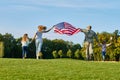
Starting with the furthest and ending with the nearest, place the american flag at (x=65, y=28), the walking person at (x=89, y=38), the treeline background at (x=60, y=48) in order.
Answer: the treeline background at (x=60, y=48), the american flag at (x=65, y=28), the walking person at (x=89, y=38)

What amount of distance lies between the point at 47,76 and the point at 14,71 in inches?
68.0

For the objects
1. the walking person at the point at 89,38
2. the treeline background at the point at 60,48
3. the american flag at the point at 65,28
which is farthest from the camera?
the treeline background at the point at 60,48

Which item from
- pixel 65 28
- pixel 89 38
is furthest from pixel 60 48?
pixel 89 38

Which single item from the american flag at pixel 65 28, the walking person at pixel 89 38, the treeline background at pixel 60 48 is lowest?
the walking person at pixel 89 38

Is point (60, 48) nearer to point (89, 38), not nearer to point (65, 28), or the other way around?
point (65, 28)

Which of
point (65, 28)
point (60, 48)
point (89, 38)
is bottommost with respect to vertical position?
point (89, 38)

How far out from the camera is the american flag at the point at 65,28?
30.4 metres

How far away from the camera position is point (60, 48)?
166m

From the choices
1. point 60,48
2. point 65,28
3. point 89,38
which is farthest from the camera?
point 60,48

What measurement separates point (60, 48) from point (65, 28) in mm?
134659

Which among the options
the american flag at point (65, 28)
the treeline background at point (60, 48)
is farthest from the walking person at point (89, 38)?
the treeline background at point (60, 48)

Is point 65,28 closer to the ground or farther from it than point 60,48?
closer to the ground

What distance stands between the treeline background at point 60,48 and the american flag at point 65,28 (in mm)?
57803

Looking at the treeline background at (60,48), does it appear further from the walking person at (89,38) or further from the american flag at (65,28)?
the walking person at (89,38)
